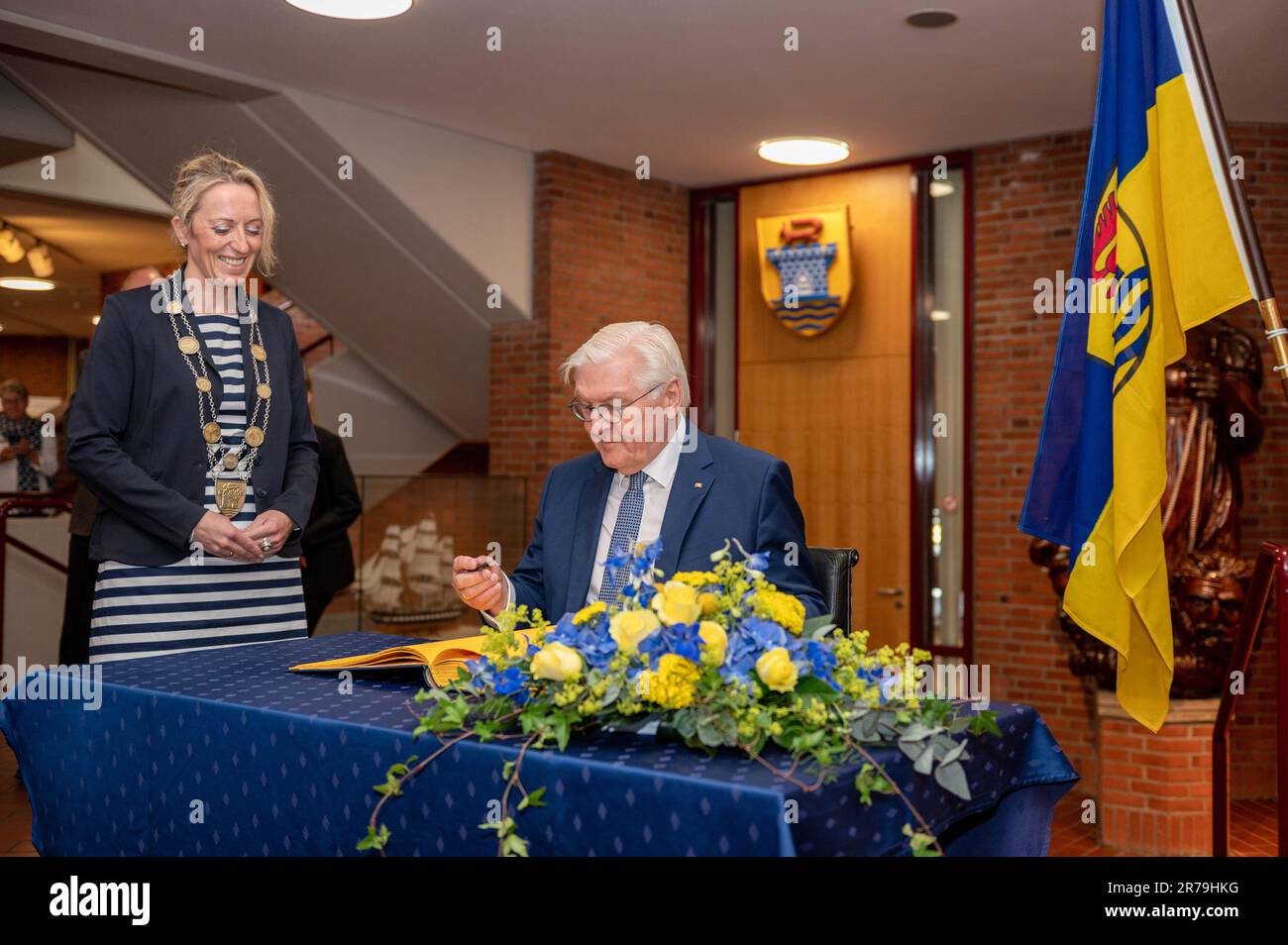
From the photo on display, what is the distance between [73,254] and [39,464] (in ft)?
9.32

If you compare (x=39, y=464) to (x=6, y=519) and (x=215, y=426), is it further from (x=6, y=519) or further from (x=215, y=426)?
(x=215, y=426)

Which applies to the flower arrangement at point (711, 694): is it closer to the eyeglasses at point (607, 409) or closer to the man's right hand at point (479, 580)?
the man's right hand at point (479, 580)

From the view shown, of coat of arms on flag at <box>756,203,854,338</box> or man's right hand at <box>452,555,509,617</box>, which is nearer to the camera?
man's right hand at <box>452,555,509,617</box>

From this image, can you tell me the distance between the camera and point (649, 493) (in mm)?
2479

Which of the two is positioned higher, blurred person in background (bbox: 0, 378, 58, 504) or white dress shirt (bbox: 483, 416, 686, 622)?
blurred person in background (bbox: 0, 378, 58, 504)

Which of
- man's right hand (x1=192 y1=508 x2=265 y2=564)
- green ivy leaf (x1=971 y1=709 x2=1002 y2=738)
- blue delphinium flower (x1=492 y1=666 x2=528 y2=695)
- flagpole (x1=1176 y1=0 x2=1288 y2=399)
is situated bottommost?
green ivy leaf (x1=971 y1=709 x2=1002 y2=738)

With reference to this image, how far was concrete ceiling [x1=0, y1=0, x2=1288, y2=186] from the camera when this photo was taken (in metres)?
4.85

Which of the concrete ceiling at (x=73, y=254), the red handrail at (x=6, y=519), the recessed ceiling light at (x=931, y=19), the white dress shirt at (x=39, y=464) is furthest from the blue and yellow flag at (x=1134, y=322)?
the white dress shirt at (x=39, y=464)

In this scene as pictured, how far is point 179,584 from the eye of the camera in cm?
246

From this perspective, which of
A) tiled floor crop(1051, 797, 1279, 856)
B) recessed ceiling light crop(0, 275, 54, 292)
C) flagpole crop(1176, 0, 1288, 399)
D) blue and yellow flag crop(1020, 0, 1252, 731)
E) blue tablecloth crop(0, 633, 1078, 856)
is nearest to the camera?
blue tablecloth crop(0, 633, 1078, 856)

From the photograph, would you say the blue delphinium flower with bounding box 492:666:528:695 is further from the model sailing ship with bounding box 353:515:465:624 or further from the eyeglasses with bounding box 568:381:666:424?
the model sailing ship with bounding box 353:515:465:624

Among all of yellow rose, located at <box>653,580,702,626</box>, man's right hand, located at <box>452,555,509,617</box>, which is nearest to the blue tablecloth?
yellow rose, located at <box>653,580,702,626</box>

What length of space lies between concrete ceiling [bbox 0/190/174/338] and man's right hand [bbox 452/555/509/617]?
618 centimetres

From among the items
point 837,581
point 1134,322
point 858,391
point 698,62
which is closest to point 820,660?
point 837,581
